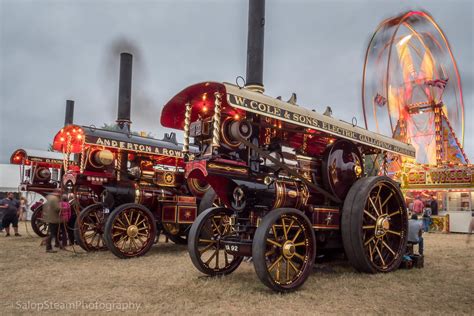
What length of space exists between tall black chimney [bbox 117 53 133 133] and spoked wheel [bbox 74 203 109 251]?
2.00 meters

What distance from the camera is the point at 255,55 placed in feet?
17.3

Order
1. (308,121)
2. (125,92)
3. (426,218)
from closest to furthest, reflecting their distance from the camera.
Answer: (308,121) → (125,92) → (426,218)

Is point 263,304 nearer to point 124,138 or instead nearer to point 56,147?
point 124,138

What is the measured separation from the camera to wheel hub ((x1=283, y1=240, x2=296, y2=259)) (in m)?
4.13

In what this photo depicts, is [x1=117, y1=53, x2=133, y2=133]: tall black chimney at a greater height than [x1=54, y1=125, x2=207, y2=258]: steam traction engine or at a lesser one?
greater

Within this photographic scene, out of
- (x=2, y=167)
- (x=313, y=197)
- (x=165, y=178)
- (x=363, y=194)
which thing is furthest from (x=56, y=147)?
(x=2, y=167)

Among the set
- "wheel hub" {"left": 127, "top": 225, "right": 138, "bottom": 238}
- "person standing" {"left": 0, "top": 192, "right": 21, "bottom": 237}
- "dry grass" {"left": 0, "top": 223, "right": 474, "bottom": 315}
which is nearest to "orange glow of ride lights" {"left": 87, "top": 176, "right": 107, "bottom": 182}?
"wheel hub" {"left": 127, "top": 225, "right": 138, "bottom": 238}

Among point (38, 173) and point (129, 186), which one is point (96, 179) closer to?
point (129, 186)

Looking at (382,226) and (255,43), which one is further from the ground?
(255,43)

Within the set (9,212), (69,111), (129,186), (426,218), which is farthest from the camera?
(69,111)

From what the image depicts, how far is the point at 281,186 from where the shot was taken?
4625 mm

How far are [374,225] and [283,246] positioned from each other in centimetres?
173

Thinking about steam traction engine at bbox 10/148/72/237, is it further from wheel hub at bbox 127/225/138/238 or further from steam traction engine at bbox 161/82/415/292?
steam traction engine at bbox 161/82/415/292

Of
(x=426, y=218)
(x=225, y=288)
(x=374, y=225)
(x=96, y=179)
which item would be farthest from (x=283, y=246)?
(x=426, y=218)
